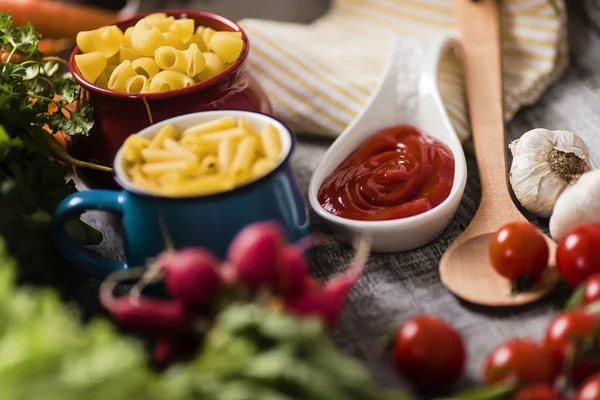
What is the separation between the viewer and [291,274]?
758 mm

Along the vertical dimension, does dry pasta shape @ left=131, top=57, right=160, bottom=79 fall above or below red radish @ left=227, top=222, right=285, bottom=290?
below

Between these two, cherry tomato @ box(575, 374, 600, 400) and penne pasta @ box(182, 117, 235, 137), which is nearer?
cherry tomato @ box(575, 374, 600, 400)

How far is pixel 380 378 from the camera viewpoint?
838mm

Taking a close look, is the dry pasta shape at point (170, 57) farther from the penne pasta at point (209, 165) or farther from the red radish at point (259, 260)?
the red radish at point (259, 260)

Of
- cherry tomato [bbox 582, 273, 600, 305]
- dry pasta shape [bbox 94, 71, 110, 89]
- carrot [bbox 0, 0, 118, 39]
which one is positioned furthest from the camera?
carrot [bbox 0, 0, 118, 39]

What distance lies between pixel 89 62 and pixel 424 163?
0.55 m

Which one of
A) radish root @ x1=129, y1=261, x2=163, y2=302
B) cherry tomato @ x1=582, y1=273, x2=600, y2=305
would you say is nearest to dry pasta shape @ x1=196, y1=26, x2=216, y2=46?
radish root @ x1=129, y1=261, x2=163, y2=302

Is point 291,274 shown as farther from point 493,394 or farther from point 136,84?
point 136,84

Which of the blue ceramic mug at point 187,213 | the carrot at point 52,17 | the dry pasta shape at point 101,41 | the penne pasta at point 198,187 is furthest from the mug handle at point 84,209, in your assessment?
the carrot at point 52,17

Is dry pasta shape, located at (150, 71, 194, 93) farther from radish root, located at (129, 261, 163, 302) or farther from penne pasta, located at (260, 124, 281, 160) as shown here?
radish root, located at (129, 261, 163, 302)

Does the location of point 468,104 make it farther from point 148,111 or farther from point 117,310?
point 117,310

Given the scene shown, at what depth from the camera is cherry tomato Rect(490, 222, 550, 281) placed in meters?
0.94

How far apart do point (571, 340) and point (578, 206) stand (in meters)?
0.28

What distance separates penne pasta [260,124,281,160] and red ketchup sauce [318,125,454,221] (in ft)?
0.63
